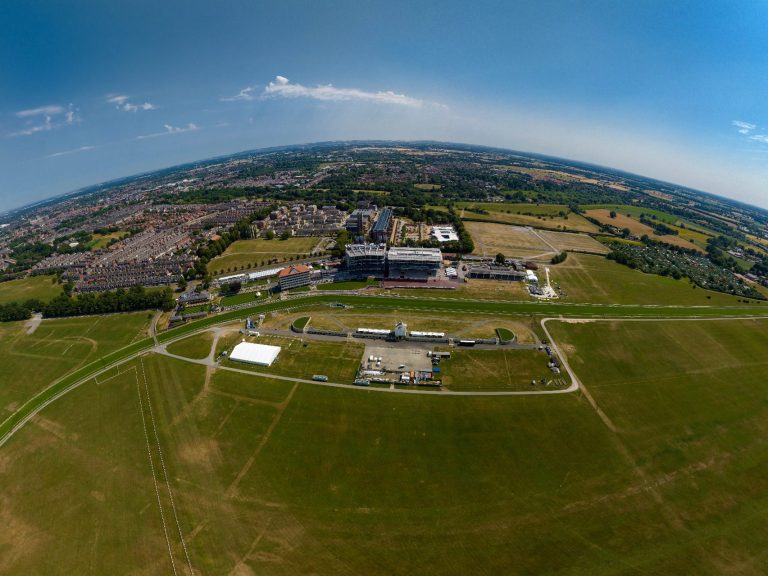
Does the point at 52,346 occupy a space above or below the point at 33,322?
below

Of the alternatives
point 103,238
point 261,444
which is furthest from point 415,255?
point 103,238

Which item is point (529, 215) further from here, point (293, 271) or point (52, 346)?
point (52, 346)

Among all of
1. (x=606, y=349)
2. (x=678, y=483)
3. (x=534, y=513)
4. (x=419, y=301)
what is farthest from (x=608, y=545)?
(x=419, y=301)

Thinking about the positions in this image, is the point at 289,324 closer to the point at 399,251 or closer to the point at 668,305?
the point at 399,251

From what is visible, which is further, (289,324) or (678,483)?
(289,324)

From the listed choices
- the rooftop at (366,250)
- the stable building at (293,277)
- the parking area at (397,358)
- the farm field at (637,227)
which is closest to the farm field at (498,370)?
the parking area at (397,358)
